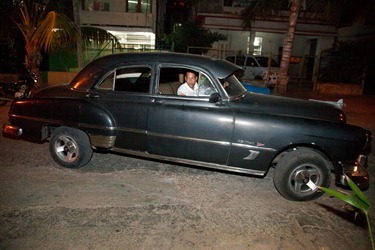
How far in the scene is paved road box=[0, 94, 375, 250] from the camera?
3.09m

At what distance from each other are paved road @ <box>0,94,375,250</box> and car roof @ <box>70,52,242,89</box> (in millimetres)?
1543

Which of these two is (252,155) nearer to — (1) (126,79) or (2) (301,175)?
(2) (301,175)

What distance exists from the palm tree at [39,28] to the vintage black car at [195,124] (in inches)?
171

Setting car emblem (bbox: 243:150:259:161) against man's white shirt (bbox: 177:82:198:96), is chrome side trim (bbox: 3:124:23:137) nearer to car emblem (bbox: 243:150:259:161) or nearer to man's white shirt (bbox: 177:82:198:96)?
man's white shirt (bbox: 177:82:198:96)

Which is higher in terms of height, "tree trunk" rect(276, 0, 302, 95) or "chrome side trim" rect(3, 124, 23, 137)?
"tree trunk" rect(276, 0, 302, 95)

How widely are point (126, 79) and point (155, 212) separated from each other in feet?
7.03

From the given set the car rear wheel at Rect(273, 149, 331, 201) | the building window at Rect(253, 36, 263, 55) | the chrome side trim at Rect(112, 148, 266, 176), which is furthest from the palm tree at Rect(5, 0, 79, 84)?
the building window at Rect(253, 36, 263, 55)

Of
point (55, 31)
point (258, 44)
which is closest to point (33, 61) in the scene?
point (55, 31)

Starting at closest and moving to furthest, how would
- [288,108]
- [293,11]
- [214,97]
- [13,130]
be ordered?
[214,97], [288,108], [13,130], [293,11]

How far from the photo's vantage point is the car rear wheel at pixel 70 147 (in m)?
4.62

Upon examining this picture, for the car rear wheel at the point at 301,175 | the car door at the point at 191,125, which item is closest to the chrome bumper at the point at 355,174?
the car rear wheel at the point at 301,175

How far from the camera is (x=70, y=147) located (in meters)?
4.71

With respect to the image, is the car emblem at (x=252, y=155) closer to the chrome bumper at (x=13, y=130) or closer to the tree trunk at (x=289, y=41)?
the chrome bumper at (x=13, y=130)

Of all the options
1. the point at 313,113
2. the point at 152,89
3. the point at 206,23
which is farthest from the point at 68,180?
the point at 206,23
